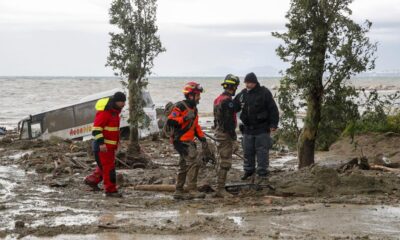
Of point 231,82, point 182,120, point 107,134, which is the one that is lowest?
point 107,134

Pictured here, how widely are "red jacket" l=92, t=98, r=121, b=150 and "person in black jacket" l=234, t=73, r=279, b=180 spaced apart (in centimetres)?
206

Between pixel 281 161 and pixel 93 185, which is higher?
pixel 93 185

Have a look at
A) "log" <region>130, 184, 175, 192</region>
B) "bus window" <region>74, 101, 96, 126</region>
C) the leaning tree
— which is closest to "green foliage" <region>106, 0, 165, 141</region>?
the leaning tree

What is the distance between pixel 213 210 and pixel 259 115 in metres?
2.32

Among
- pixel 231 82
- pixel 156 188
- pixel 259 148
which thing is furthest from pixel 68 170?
pixel 231 82

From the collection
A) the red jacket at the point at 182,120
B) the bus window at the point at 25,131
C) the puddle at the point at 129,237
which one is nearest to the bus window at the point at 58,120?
the bus window at the point at 25,131

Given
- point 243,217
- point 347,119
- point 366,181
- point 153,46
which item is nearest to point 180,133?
point 243,217

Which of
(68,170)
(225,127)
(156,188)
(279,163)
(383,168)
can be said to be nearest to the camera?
(225,127)

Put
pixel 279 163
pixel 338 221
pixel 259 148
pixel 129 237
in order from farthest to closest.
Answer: pixel 279 163, pixel 259 148, pixel 338 221, pixel 129 237

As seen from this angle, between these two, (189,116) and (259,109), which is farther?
(259,109)

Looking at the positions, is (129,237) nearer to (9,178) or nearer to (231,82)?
(231,82)

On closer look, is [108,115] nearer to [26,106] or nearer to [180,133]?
[180,133]

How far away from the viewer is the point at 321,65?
12.3 m

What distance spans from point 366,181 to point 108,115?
4287 mm
